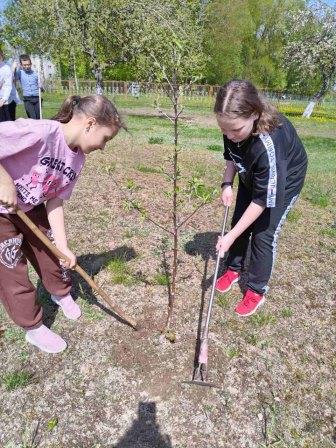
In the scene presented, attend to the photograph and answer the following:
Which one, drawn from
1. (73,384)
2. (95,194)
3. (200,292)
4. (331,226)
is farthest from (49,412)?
(331,226)

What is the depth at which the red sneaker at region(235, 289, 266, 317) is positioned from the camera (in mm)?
3284

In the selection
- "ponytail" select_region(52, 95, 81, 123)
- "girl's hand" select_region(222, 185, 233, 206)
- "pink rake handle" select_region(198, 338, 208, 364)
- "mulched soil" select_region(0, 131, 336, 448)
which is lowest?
"mulched soil" select_region(0, 131, 336, 448)

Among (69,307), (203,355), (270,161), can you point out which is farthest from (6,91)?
(203,355)

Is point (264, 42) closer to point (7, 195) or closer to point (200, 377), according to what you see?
point (200, 377)

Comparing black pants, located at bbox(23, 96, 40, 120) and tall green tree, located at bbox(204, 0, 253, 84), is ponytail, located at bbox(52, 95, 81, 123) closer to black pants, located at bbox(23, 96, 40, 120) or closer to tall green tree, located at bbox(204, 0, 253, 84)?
black pants, located at bbox(23, 96, 40, 120)

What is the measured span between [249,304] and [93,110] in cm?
211

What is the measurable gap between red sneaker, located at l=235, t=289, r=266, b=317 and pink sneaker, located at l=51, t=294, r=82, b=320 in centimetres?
141

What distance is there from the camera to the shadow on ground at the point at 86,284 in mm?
3239

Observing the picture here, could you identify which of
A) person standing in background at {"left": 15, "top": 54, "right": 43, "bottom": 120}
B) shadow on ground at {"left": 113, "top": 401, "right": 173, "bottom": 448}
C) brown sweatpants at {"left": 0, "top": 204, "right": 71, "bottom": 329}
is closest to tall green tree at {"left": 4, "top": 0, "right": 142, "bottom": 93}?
person standing in background at {"left": 15, "top": 54, "right": 43, "bottom": 120}

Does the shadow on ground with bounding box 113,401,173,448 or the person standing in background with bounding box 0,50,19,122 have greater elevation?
the person standing in background with bounding box 0,50,19,122

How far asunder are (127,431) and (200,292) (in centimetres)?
149

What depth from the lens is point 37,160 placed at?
226cm

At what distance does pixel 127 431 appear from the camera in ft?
7.72

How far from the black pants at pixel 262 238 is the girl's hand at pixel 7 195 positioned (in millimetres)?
1799
